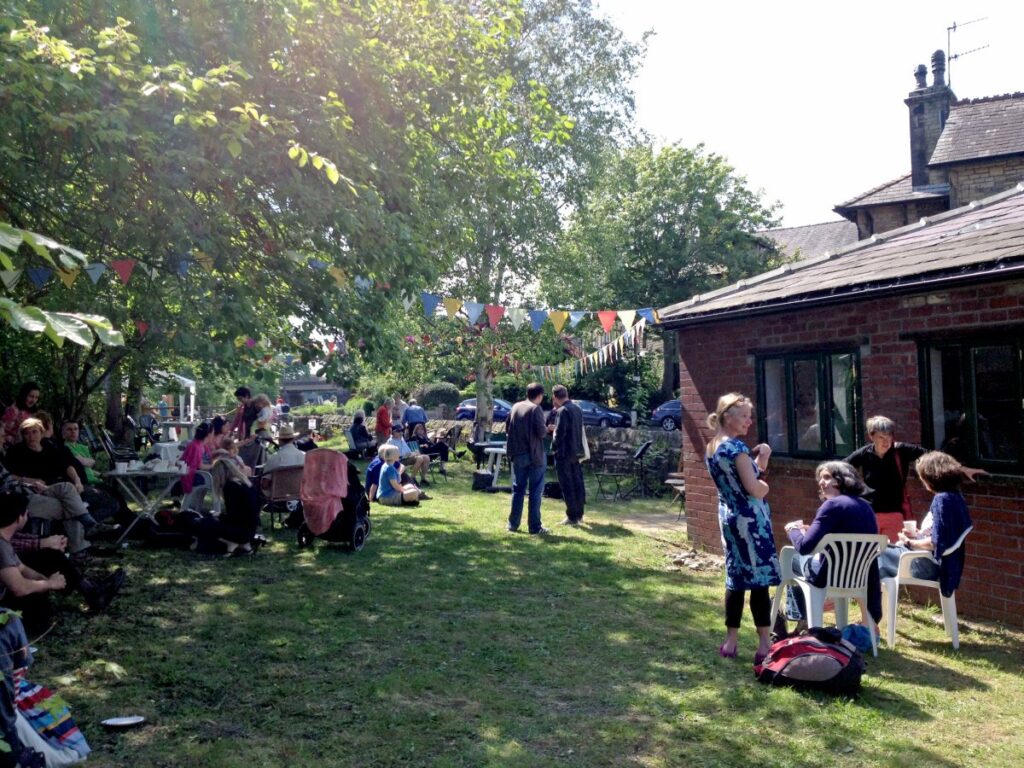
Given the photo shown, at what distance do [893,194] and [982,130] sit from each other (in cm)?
317

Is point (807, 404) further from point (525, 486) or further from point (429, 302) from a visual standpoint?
point (429, 302)

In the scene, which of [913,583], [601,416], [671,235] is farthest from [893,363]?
[601,416]

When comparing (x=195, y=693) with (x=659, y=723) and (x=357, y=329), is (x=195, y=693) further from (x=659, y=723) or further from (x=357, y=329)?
(x=357, y=329)

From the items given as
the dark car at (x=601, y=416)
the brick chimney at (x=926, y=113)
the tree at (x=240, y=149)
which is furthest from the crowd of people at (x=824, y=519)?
the dark car at (x=601, y=416)

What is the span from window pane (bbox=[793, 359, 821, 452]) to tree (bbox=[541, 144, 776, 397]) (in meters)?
19.8

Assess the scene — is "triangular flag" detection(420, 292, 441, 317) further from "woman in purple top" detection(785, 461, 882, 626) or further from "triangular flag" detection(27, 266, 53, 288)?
"woman in purple top" detection(785, 461, 882, 626)

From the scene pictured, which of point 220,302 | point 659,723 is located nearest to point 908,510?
point 659,723

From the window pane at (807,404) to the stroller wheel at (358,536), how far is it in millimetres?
4795

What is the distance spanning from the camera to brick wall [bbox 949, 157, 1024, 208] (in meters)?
22.5

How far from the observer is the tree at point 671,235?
29.1 meters

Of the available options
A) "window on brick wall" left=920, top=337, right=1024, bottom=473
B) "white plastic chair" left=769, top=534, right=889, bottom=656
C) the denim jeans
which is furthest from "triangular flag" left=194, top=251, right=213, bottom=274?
"window on brick wall" left=920, top=337, right=1024, bottom=473

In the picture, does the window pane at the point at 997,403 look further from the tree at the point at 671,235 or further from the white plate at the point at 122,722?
the tree at the point at 671,235

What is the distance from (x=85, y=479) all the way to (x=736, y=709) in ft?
26.0

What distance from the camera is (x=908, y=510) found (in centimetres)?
693
